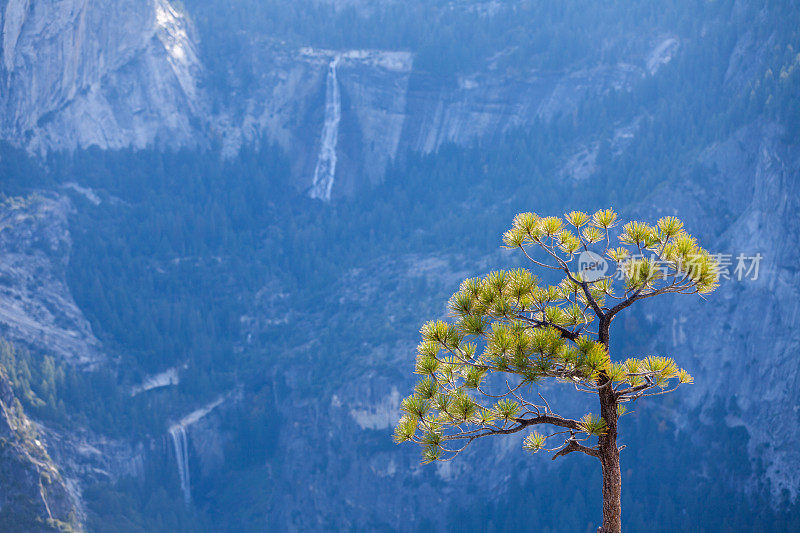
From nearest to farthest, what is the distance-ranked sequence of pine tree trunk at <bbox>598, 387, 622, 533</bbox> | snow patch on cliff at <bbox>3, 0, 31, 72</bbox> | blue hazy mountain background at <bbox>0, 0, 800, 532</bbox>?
1. pine tree trunk at <bbox>598, 387, 622, 533</bbox>
2. blue hazy mountain background at <bbox>0, 0, 800, 532</bbox>
3. snow patch on cliff at <bbox>3, 0, 31, 72</bbox>

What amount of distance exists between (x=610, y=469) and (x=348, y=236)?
91217mm

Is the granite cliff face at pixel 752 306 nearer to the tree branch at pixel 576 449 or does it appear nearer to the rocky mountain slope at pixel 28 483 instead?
the rocky mountain slope at pixel 28 483

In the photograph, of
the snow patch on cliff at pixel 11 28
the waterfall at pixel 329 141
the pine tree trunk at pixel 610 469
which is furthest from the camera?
the waterfall at pixel 329 141

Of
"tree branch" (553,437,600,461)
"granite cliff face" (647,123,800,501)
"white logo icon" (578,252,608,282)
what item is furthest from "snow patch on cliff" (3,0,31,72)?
"tree branch" (553,437,600,461)

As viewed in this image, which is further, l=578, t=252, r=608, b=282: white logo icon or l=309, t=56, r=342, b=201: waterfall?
l=309, t=56, r=342, b=201: waterfall

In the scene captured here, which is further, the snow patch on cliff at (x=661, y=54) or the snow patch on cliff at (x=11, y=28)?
the snow patch on cliff at (x=661, y=54)

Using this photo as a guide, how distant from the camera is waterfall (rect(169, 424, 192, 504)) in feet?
286

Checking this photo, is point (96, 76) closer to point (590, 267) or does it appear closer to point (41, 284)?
point (41, 284)

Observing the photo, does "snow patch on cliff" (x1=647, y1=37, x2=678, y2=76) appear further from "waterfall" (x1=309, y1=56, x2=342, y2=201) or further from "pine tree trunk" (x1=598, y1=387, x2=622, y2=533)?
"pine tree trunk" (x1=598, y1=387, x2=622, y2=533)

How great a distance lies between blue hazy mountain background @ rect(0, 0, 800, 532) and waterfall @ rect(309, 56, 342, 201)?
92 cm

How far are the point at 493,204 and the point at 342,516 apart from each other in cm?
3850

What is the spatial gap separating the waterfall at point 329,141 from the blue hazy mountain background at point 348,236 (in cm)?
92

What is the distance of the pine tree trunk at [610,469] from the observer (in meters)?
13.8

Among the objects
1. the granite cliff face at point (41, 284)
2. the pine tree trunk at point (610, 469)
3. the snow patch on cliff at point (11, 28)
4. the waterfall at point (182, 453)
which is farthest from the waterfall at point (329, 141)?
the pine tree trunk at point (610, 469)
